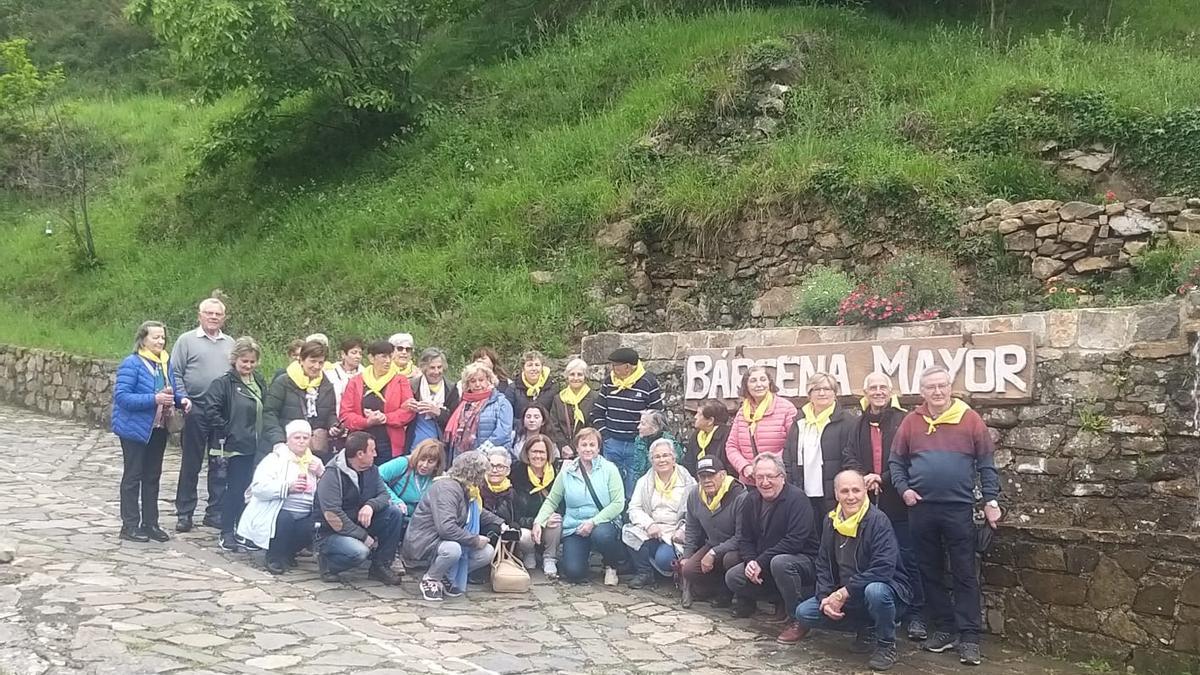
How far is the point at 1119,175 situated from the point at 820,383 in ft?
18.8

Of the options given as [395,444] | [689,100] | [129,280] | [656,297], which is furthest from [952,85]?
[129,280]

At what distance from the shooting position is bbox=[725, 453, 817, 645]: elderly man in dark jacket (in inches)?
239

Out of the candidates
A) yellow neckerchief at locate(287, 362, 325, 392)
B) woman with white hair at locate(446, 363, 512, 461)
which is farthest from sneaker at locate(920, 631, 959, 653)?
yellow neckerchief at locate(287, 362, 325, 392)

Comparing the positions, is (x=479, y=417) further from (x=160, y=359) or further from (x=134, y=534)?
(x=134, y=534)

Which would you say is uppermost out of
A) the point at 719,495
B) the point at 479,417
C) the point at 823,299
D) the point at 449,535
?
the point at 823,299

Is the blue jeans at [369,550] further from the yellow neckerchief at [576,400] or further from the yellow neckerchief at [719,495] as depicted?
the yellow neckerchief at [719,495]

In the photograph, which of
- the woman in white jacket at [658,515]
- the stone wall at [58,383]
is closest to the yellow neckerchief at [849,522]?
the woman in white jacket at [658,515]

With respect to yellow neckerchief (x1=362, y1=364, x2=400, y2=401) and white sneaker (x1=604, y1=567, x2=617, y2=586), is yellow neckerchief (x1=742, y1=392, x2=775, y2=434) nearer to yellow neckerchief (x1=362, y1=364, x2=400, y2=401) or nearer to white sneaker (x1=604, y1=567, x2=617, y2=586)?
white sneaker (x1=604, y1=567, x2=617, y2=586)

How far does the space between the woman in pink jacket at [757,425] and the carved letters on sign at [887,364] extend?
581 millimetres

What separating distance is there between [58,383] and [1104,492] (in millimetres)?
12857

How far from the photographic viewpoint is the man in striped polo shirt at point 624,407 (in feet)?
25.1

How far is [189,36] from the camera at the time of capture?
1467cm

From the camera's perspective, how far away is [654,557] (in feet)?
23.3

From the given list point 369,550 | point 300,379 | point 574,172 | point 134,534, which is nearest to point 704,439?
point 369,550
